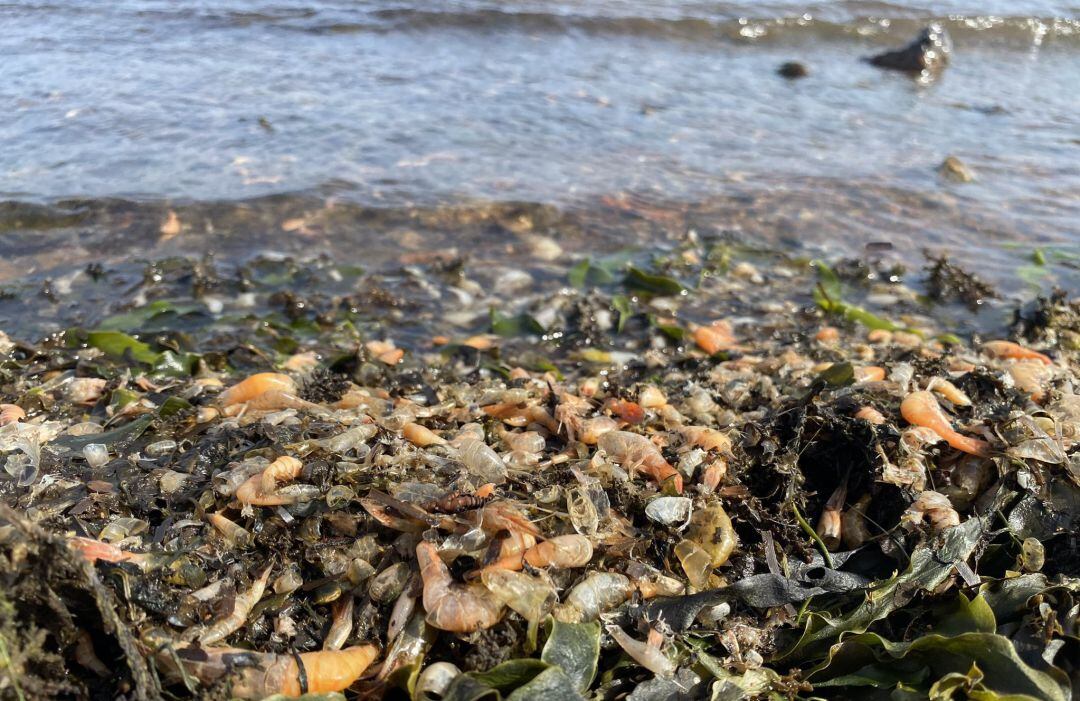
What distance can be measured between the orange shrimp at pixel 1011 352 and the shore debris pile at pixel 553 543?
0.76m

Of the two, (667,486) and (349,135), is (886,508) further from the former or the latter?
(349,135)

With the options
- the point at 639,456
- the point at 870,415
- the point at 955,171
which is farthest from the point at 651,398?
the point at 955,171

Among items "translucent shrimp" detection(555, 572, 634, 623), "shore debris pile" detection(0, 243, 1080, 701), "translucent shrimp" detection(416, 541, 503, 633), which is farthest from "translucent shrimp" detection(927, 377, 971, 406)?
"translucent shrimp" detection(416, 541, 503, 633)

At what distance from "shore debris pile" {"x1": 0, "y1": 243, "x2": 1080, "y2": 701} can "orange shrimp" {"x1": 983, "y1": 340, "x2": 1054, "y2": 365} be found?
0.76 m

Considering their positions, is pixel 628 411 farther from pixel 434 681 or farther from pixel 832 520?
pixel 434 681

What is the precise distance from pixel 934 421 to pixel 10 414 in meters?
3.44

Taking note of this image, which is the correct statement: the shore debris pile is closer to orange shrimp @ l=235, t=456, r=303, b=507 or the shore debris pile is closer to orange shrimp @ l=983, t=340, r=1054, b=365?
orange shrimp @ l=235, t=456, r=303, b=507

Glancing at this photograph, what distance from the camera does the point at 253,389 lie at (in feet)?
10.7

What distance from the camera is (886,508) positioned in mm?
2457

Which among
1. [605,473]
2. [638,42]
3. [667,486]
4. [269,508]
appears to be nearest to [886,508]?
[667,486]

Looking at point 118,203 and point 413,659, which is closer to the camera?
point 413,659

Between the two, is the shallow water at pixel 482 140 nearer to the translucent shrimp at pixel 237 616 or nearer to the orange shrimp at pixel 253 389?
the orange shrimp at pixel 253 389

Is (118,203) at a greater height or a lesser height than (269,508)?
lesser

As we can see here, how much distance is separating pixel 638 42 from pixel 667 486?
10.4 m
